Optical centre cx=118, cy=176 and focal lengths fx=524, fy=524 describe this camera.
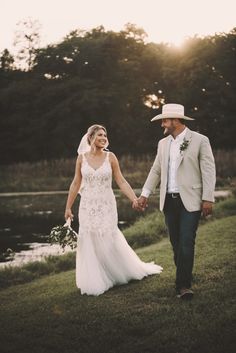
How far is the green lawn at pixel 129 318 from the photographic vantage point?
4977 mm

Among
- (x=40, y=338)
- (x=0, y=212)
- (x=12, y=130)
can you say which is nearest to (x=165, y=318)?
(x=40, y=338)

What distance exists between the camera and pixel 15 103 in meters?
51.8

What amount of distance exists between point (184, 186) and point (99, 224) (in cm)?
158

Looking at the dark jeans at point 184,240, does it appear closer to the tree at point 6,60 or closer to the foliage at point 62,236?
the foliage at point 62,236

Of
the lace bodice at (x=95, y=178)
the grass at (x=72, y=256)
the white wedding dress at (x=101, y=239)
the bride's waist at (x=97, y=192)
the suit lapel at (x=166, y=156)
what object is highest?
the suit lapel at (x=166, y=156)

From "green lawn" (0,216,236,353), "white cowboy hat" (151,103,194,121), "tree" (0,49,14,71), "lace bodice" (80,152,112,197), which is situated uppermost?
"tree" (0,49,14,71)

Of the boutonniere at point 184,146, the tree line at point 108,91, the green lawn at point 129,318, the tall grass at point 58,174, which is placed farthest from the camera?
the tree line at point 108,91

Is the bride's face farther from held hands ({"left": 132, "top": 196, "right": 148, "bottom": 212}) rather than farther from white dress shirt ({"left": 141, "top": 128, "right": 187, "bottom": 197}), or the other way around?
white dress shirt ({"left": 141, "top": 128, "right": 187, "bottom": 197})

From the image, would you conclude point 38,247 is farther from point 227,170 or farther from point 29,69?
point 29,69

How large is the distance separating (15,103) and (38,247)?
40028 millimetres

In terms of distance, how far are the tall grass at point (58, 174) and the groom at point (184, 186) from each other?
2101 cm

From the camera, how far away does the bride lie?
7184mm

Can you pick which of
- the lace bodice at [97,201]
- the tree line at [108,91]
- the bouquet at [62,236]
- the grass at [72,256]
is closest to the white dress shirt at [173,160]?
the lace bodice at [97,201]

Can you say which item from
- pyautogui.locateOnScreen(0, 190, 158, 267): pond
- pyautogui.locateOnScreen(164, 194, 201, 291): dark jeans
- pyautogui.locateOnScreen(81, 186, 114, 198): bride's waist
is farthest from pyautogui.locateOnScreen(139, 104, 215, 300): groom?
pyautogui.locateOnScreen(0, 190, 158, 267): pond
